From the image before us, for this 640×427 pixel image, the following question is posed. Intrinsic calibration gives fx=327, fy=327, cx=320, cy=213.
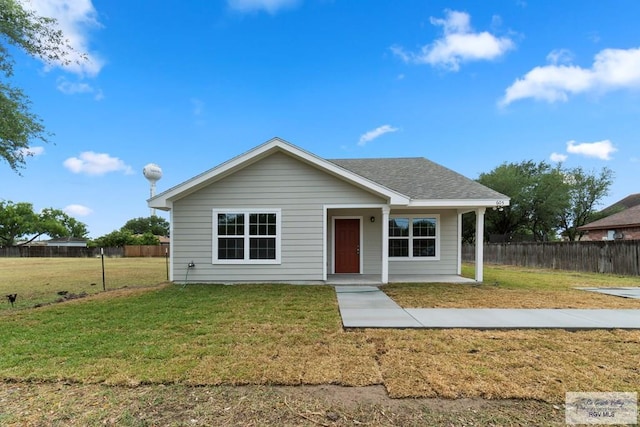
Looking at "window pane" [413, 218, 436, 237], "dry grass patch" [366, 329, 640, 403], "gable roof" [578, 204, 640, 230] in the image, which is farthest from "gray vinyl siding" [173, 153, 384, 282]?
"gable roof" [578, 204, 640, 230]

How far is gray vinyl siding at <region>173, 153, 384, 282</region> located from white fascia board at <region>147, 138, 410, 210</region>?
1.08ft

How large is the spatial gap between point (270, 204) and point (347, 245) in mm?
3338

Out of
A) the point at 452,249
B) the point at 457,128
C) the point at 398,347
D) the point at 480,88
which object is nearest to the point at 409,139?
the point at 457,128

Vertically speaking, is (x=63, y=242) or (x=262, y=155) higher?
(x=262, y=155)

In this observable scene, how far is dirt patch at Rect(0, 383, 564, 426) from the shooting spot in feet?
8.64

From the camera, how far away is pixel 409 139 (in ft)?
67.5

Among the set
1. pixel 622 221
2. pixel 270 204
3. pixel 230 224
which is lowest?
pixel 230 224

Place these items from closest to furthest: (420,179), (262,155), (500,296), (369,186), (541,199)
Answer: (500,296)
(369,186)
(262,155)
(420,179)
(541,199)

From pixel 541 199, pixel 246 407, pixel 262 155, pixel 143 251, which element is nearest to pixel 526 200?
pixel 541 199

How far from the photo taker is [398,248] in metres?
11.6

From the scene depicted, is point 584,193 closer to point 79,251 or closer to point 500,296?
point 500,296

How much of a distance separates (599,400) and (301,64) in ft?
49.1

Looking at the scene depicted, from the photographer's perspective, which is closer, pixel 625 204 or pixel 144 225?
pixel 625 204

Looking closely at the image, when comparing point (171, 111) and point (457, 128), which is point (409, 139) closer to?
point (457, 128)
